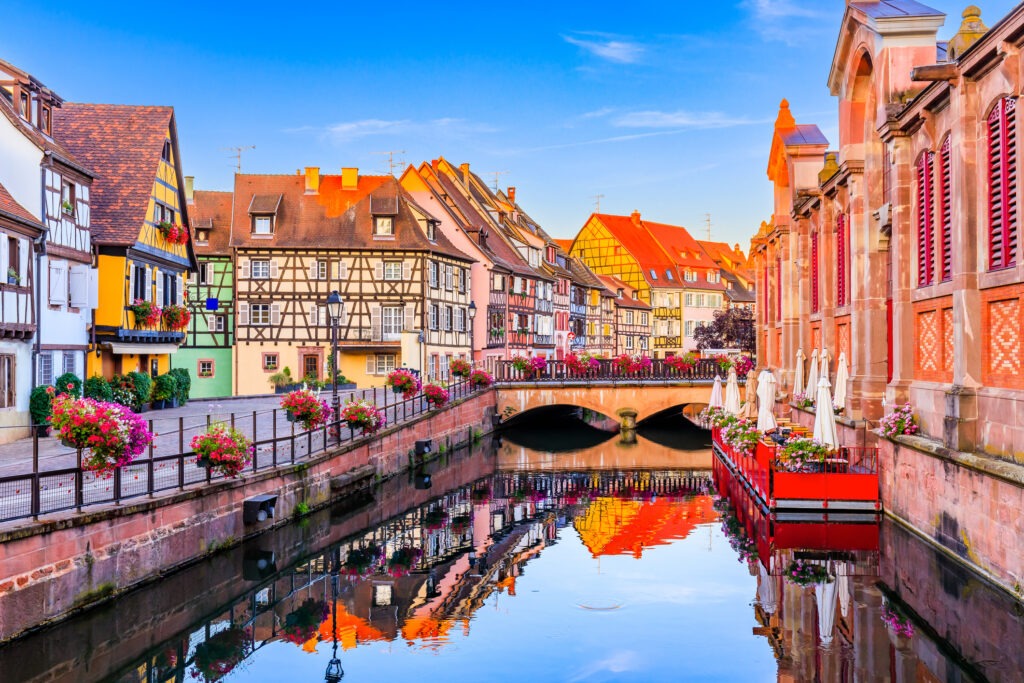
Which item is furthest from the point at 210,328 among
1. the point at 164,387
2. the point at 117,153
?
the point at 117,153

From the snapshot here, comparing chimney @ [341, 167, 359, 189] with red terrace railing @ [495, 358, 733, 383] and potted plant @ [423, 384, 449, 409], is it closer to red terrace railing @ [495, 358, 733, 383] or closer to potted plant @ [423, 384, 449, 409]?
red terrace railing @ [495, 358, 733, 383]

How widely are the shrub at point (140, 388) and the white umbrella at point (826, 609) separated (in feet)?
69.6

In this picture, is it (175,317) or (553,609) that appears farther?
(175,317)

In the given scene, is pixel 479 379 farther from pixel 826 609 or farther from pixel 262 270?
pixel 826 609

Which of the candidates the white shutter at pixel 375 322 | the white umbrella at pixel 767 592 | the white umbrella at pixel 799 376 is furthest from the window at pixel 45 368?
the white shutter at pixel 375 322

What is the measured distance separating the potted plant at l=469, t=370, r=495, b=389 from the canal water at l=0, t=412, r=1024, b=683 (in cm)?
1786

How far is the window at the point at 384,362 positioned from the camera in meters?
49.3

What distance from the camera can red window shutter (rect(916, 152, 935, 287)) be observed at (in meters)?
19.2

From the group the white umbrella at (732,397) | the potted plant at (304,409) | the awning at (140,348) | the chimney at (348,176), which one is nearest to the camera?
the potted plant at (304,409)

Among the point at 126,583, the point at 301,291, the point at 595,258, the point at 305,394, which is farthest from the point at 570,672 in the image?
the point at 595,258

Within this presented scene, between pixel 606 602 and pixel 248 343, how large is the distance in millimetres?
36146

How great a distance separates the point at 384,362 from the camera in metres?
49.4

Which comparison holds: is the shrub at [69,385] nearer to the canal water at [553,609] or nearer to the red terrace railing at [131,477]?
the red terrace railing at [131,477]

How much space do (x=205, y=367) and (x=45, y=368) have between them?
77.0ft
